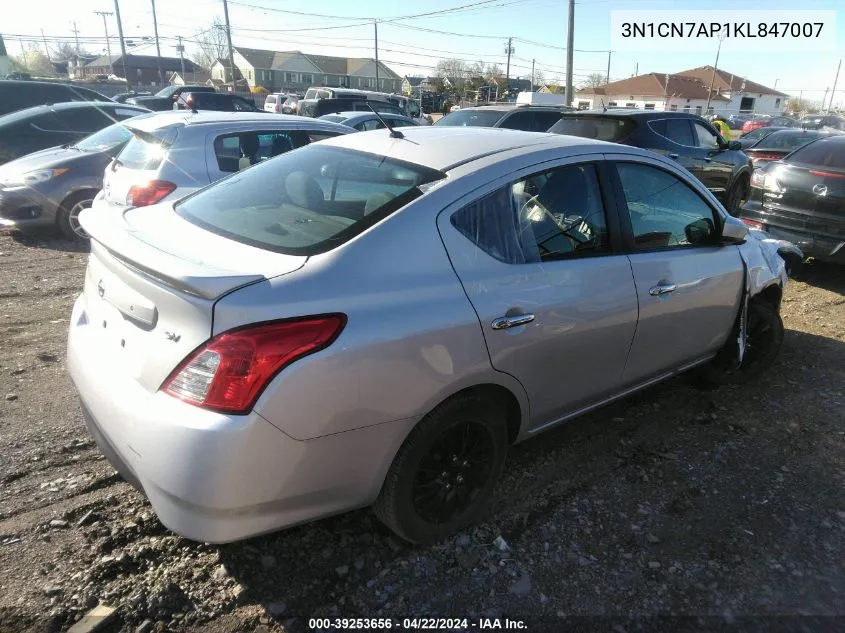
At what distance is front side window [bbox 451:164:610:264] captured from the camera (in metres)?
2.47

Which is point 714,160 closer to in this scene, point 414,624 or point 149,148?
point 149,148

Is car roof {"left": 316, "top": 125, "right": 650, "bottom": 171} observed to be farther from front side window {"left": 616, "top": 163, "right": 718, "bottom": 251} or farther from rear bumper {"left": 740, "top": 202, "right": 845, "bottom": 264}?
rear bumper {"left": 740, "top": 202, "right": 845, "bottom": 264}

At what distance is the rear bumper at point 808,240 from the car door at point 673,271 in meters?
3.26

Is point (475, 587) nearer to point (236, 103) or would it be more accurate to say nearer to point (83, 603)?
point (83, 603)

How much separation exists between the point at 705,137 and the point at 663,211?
7882 millimetres

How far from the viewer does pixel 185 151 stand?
553 cm

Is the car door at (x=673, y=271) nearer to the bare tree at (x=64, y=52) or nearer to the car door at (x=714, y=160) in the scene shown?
the car door at (x=714, y=160)

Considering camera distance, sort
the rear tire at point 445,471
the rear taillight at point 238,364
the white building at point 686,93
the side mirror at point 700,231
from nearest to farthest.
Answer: the rear taillight at point 238,364, the rear tire at point 445,471, the side mirror at point 700,231, the white building at point 686,93

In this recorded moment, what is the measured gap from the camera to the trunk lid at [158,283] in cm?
191

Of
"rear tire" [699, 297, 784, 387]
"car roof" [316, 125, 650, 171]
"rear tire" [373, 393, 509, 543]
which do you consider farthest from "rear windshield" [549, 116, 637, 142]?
"rear tire" [373, 393, 509, 543]

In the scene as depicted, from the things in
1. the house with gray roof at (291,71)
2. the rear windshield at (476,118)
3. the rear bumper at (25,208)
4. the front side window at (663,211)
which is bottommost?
the rear bumper at (25,208)

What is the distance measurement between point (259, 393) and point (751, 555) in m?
2.22

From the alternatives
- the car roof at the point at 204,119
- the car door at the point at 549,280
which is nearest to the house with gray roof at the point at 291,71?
the car roof at the point at 204,119

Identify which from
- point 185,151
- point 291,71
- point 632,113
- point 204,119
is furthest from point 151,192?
point 291,71
